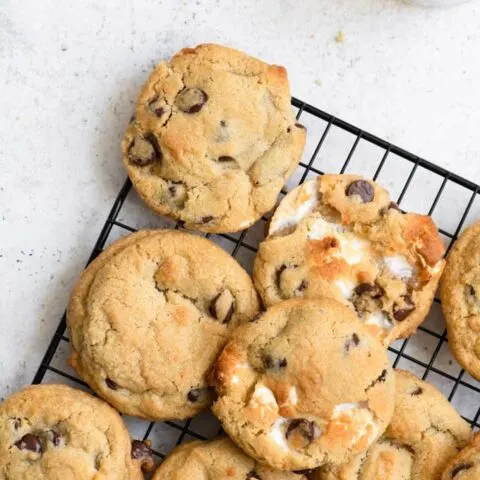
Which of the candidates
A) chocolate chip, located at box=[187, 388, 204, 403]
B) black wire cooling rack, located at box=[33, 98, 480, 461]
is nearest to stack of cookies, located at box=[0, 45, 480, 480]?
chocolate chip, located at box=[187, 388, 204, 403]

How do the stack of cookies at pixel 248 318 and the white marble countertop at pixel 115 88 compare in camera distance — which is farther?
the white marble countertop at pixel 115 88

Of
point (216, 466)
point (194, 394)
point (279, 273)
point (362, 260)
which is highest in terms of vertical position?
point (362, 260)

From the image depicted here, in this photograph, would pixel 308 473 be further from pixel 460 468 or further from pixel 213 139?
pixel 213 139

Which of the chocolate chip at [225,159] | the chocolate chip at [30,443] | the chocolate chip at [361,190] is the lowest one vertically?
the chocolate chip at [30,443]

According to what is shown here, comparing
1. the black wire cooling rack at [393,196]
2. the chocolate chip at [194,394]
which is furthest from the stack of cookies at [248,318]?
the black wire cooling rack at [393,196]

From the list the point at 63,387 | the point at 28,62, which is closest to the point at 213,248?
the point at 63,387

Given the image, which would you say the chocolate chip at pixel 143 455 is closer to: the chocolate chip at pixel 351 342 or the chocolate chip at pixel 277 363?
the chocolate chip at pixel 277 363

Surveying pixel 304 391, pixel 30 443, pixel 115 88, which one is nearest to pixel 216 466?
pixel 304 391

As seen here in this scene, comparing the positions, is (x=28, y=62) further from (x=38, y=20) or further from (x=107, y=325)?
(x=107, y=325)
